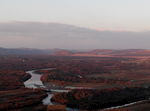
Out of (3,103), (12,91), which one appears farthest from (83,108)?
(12,91)

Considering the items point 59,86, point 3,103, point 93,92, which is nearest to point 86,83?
point 59,86

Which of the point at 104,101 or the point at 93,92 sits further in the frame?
the point at 93,92

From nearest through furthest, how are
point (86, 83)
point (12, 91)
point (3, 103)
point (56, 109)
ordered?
point (56, 109)
point (3, 103)
point (12, 91)
point (86, 83)

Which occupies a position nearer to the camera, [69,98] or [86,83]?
[69,98]

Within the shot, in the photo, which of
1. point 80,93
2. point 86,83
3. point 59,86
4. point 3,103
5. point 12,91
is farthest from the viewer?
point 86,83

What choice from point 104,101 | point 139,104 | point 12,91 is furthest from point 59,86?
point 139,104

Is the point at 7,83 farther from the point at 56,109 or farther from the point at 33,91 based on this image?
the point at 56,109

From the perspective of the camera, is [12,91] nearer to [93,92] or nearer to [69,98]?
[69,98]

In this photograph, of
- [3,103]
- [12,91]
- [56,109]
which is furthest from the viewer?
[12,91]

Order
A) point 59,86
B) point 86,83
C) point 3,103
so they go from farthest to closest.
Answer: point 86,83
point 59,86
point 3,103
